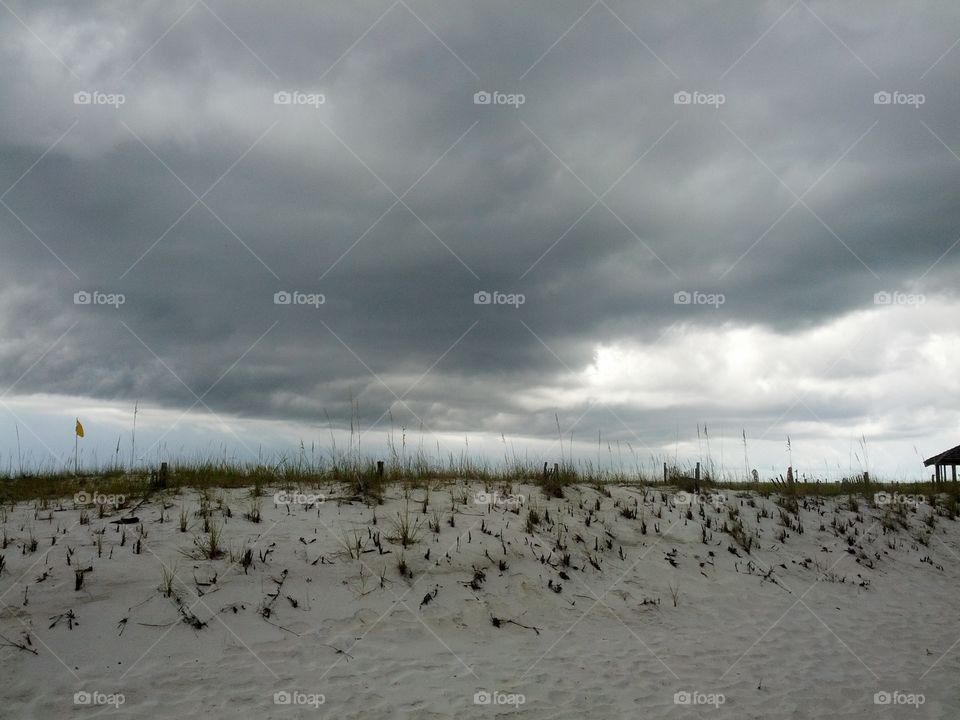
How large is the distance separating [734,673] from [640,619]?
1.79 m

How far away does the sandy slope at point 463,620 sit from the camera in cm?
783

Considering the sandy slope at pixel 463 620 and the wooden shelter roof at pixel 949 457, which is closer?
the sandy slope at pixel 463 620

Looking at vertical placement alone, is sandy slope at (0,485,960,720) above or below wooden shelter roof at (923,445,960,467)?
below

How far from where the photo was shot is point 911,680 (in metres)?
9.49

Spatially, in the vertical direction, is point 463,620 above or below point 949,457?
below

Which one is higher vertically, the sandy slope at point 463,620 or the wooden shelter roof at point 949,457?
the wooden shelter roof at point 949,457

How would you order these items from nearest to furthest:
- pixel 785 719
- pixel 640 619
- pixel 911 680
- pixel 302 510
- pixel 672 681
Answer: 1. pixel 785 719
2. pixel 672 681
3. pixel 911 680
4. pixel 640 619
5. pixel 302 510

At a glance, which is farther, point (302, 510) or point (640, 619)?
point (302, 510)

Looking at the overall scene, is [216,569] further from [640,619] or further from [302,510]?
[640,619]

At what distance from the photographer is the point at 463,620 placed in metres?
9.88

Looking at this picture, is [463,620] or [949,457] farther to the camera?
[949,457]

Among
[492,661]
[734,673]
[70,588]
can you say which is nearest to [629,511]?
[734,673]

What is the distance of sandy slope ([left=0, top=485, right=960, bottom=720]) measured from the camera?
7832 millimetres

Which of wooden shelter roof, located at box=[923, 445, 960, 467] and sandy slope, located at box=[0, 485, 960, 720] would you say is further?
wooden shelter roof, located at box=[923, 445, 960, 467]
